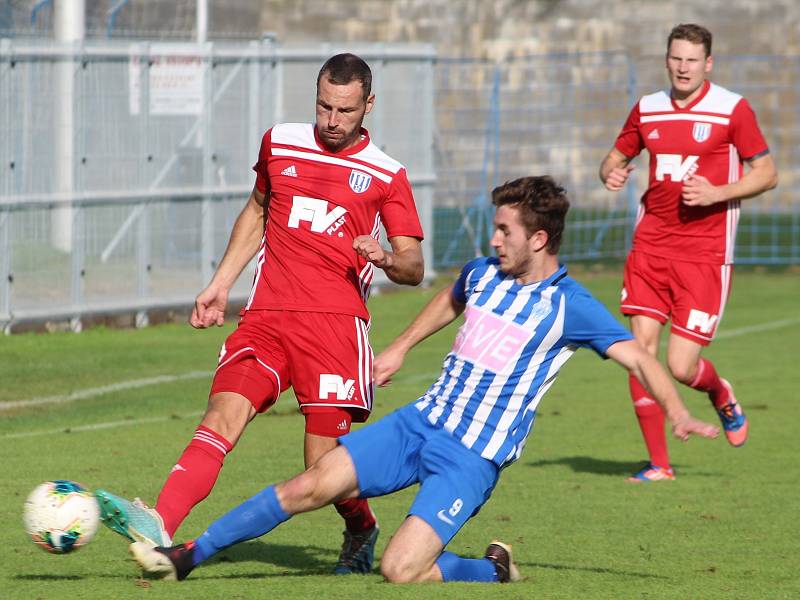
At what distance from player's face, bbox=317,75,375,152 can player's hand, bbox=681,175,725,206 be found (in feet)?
9.30

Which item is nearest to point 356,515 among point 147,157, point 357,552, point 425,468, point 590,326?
point 357,552

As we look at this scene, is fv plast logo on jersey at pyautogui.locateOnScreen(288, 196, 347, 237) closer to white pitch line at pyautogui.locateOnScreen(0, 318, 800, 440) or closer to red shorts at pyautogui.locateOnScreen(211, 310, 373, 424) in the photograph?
red shorts at pyautogui.locateOnScreen(211, 310, 373, 424)

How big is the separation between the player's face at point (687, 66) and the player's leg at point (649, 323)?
3.28 feet

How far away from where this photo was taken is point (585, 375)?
1386cm

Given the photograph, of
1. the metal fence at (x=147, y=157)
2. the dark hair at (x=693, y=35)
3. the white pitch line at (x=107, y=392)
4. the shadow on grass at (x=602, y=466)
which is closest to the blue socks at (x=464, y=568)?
the shadow on grass at (x=602, y=466)

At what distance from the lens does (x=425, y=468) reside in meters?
6.55

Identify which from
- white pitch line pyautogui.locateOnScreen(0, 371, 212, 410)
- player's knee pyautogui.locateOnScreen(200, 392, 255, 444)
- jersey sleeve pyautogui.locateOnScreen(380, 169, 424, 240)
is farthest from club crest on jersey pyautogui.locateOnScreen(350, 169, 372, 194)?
white pitch line pyautogui.locateOnScreen(0, 371, 212, 410)

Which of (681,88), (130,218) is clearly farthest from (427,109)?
(681,88)

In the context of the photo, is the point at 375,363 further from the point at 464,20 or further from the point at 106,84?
the point at 464,20

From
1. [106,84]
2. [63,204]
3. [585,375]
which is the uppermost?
[106,84]

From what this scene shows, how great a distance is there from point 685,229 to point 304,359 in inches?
140

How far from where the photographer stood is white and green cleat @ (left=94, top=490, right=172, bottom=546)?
6012 mm

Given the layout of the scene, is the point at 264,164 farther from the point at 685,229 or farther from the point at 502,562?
the point at 685,229

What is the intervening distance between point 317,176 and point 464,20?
2623 centimetres
